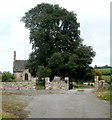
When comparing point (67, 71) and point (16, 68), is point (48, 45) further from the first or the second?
point (16, 68)

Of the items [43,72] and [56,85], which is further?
[43,72]

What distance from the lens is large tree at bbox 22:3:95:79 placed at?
41.1 meters

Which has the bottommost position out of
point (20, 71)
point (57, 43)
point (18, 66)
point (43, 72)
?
point (43, 72)

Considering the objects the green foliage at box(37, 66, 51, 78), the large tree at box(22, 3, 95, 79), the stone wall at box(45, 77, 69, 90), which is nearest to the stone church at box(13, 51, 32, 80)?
the large tree at box(22, 3, 95, 79)

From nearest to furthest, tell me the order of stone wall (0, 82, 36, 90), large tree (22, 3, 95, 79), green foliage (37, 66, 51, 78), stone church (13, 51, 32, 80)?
stone wall (0, 82, 36, 90)
green foliage (37, 66, 51, 78)
large tree (22, 3, 95, 79)
stone church (13, 51, 32, 80)

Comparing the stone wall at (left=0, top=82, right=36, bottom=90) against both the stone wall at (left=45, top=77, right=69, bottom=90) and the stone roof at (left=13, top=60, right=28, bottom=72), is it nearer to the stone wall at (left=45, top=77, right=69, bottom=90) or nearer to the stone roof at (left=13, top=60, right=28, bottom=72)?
the stone wall at (left=45, top=77, right=69, bottom=90)

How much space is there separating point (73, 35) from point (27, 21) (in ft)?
28.1

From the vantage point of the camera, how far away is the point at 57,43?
145 feet

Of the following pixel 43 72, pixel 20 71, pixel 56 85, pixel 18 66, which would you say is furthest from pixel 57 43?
pixel 18 66

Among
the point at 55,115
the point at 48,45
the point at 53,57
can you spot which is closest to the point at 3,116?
the point at 55,115

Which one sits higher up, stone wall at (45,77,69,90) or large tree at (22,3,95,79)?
large tree at (22,3,95,79)

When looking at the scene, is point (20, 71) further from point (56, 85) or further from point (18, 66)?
point (56, 85)

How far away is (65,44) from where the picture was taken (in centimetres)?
4425

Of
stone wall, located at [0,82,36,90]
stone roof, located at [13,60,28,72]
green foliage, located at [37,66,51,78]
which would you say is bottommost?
stone wall, located at [0,82,36,90]
